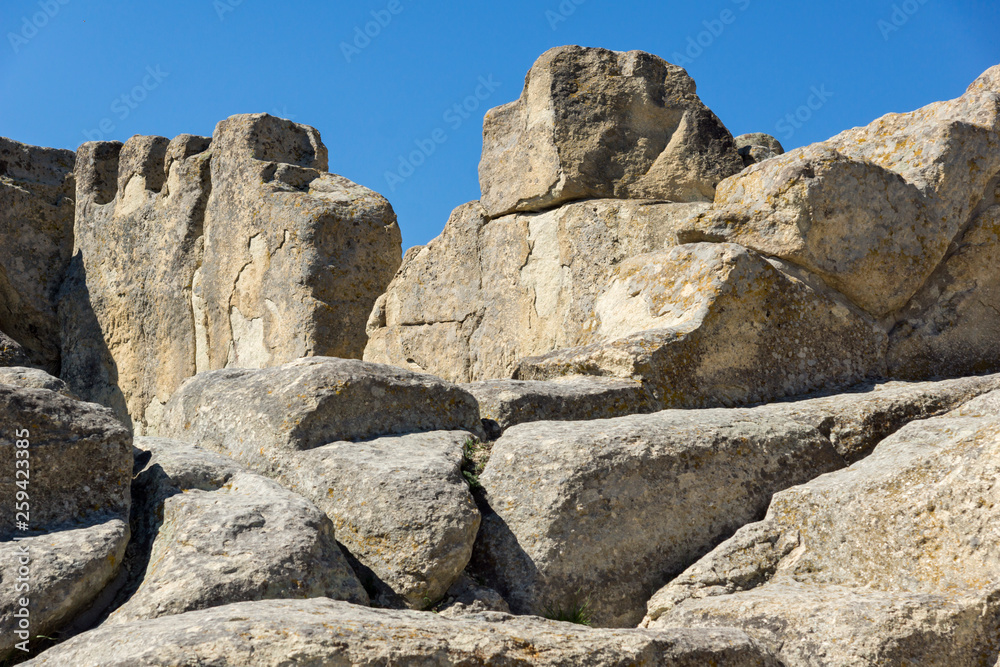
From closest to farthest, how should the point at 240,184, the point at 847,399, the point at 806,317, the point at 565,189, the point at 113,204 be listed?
the point at 847,399, the point at 806,317, the point at 565,189, the point at 240,184, the point at 113,204

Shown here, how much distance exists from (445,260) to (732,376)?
309cm

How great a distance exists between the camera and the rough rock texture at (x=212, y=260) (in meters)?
7.57

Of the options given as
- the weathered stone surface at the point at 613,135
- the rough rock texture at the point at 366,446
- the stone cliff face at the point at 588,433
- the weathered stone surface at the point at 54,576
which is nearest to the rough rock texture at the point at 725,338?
the stone cliff face at the point at 588,433

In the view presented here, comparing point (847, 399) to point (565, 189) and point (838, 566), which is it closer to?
point (838, 566)

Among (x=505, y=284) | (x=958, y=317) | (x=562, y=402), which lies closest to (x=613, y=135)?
(x=505, y=284)

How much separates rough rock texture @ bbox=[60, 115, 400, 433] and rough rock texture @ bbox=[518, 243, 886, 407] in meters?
2.99

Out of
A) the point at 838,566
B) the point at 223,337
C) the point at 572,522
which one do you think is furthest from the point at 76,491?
the point at 223,337

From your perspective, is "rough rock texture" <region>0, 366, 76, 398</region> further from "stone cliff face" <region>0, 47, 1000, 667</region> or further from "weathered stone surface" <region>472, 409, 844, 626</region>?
"weathered stone surface" <region>472, 409, 844, 626</region>

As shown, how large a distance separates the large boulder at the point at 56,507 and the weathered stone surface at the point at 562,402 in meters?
1.72

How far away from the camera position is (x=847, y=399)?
4.47m

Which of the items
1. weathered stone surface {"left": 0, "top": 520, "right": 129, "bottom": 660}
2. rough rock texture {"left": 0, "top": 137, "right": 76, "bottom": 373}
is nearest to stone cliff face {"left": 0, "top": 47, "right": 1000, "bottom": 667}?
weathered stone surface {"left": 0, "top": 520, "right": 129, "bottom": 660}

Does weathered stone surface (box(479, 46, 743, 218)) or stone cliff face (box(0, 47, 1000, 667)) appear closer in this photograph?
stone cliff face (box(0, 47, 1000, 667))

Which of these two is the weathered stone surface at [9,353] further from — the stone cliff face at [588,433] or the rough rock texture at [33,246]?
the rough rock texture at [33,246]

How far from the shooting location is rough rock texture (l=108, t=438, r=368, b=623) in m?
2.90
